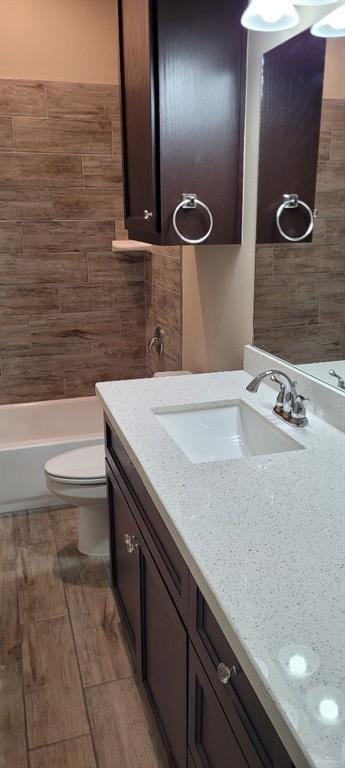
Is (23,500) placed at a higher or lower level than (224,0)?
lower

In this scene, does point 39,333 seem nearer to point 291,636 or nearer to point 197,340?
point 197,340

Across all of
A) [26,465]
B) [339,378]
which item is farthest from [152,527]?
[26,465]

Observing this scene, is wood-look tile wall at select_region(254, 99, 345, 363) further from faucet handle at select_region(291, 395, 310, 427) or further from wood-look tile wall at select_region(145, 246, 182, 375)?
wood-look tile wall at select_region(145, 246, 182, 375)

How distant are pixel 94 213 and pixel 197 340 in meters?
1.28

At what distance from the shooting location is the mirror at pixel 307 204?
1506mm

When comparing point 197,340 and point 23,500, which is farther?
point 23,500

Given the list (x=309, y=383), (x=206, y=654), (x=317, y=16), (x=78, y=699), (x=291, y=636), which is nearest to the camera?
(x=291, y=636)

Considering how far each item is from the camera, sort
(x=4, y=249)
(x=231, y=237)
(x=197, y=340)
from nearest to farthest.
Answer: (x=231, y=237) < (x=197, y=340) < (x=4, y=249)

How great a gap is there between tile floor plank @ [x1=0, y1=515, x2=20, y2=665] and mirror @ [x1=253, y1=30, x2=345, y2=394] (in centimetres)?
135

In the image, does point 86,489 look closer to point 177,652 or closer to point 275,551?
point 177,652

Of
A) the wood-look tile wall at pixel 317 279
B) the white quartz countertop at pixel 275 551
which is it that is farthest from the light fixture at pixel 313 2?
the white quartz countertop at pixel 275 551

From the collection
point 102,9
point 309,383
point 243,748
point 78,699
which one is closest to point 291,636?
point 243,748

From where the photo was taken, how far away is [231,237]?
205 cm

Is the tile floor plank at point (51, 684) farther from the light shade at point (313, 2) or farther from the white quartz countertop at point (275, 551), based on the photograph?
the light shade at point (313, 2)
